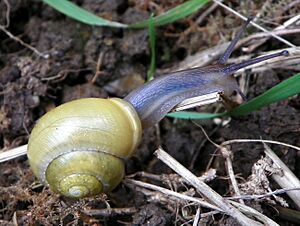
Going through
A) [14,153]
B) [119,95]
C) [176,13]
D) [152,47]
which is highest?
[176,13]

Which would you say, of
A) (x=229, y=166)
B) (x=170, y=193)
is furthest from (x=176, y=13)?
(x=170, y=193)

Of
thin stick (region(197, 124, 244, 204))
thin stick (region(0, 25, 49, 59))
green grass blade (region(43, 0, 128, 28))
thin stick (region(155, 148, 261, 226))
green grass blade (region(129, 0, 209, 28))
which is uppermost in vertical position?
green grass blade (region(129, 0, 209, 28))

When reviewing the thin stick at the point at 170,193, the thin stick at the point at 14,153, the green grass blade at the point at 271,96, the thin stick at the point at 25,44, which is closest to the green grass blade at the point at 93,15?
the thin stick at the point at 25,44

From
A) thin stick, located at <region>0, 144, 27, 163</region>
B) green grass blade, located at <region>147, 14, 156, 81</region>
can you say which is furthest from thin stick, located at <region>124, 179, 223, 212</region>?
green grass blade, located at <region>147, 14, 156, 81</region>

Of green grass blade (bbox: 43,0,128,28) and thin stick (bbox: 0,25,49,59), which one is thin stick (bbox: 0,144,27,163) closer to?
thin stick (bbox: 0,25,49,59)

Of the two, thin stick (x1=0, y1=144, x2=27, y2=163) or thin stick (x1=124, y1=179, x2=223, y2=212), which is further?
thin stick (x1=0, y1=144, x2=27, y2=163)

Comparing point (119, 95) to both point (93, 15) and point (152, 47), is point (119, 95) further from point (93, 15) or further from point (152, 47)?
point (93, 15)

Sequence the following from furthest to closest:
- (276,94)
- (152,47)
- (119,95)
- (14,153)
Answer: (119,95) < (152,47) < (14,153) < (276,94)
